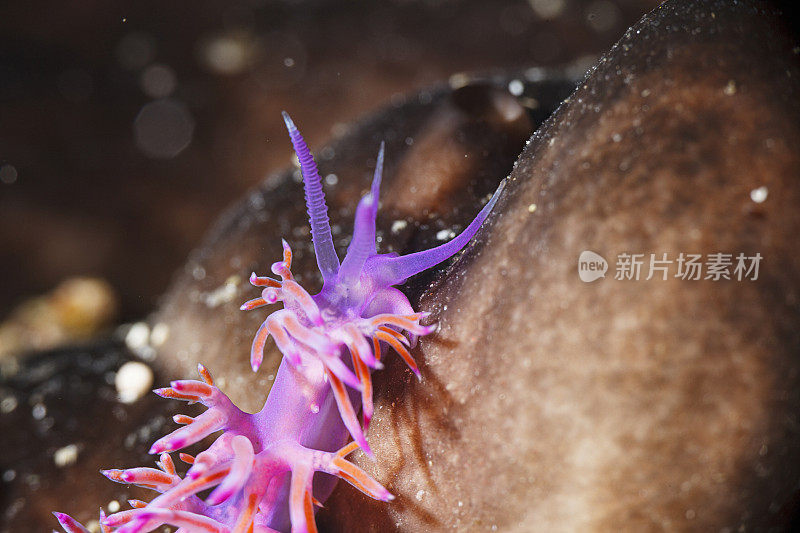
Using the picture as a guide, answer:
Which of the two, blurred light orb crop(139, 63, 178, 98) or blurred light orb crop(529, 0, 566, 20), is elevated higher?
blurred light orb crop(529, 0, 566, 20)

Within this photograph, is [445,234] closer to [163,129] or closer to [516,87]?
[516,87]

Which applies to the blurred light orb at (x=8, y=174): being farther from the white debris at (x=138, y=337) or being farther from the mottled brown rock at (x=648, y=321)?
the mottled brown rock at (x=648, y=321)

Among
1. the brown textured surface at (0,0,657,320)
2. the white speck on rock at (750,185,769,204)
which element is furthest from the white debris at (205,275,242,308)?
the brown textured surface at (0,0,657,320)

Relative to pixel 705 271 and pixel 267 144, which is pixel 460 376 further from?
pixel 267 144

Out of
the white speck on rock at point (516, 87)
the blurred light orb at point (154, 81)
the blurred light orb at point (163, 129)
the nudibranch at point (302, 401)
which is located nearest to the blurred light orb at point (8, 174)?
the blurred light orb at point (163, 129)

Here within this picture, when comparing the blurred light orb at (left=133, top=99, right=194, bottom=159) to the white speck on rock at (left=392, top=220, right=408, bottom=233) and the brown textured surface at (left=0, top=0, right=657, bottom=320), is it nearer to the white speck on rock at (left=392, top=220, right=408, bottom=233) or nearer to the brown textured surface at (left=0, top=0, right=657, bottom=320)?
the brown textured surface at (left=0, top=0, right=657, bottom=320)

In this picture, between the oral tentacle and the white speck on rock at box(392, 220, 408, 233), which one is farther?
the white speck on rock at box(392, 220, 408, 233)
